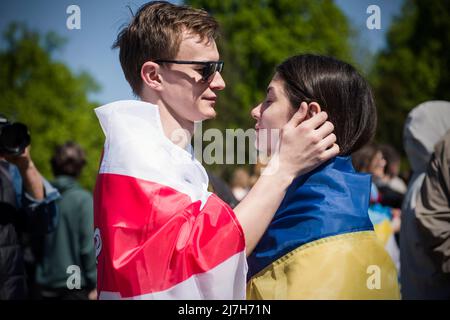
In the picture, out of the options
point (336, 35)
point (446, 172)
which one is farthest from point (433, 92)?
point (446, 172)

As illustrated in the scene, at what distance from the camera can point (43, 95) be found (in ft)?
69.7

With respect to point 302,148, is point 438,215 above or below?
below

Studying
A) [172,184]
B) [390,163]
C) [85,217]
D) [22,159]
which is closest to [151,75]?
[172,184]

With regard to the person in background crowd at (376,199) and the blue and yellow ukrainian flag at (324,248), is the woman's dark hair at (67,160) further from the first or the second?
the blue and yellow ukrainian flag at (324,248)

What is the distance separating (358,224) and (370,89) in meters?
0.63

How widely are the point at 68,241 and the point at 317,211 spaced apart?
→ 380 centimetres

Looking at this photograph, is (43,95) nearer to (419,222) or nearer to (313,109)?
(419,222)

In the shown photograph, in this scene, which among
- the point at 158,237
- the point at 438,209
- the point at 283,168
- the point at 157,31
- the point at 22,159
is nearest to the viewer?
the point at 158,237

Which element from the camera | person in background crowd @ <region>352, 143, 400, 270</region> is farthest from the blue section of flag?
person in background crowd @ <region>352, 143, 400, 270</region>

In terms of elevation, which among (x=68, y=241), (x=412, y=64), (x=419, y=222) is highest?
(x=412, y=64)

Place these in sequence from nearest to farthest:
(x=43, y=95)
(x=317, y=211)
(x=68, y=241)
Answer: (x=317, y=211), (x=68, y=241), (x=43, y=95)

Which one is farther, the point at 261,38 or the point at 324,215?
the point at 261,38

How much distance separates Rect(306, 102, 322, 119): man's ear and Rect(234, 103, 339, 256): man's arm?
17 cm

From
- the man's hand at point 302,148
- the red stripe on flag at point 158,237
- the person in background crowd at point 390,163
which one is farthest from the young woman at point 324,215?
the person in background crowd at point 390,163
